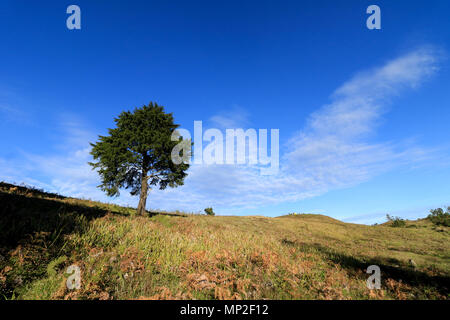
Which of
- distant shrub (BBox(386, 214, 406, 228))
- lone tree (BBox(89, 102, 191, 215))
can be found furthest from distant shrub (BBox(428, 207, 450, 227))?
lone tree (BBox(89, 102, 191, 215))

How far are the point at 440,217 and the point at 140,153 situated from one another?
3587 cm

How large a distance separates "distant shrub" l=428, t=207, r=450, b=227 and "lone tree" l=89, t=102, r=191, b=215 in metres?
30.2

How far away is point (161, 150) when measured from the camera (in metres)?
20.7

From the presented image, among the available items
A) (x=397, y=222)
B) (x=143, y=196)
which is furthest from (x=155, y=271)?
(x=397, y=222)

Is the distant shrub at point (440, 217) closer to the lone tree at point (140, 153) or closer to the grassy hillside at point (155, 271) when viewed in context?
the grassy hillside at point (155, 271)

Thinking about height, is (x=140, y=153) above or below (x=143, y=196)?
above

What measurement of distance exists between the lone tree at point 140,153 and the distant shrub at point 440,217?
30.2 meters

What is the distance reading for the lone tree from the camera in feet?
65.1

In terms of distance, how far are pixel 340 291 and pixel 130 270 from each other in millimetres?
5609

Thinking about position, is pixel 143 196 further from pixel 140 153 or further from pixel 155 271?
pixel 155 271

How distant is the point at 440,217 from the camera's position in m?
23.7

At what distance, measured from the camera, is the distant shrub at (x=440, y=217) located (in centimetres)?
2234
